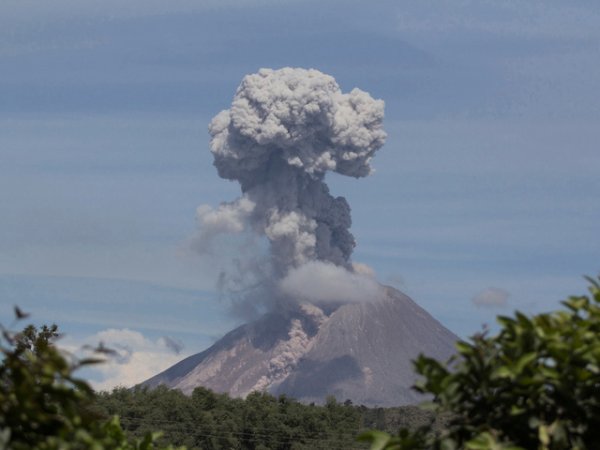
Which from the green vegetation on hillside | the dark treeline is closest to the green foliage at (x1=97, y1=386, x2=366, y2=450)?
the dark treeline

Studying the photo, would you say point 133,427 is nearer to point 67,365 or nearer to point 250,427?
point 250,427

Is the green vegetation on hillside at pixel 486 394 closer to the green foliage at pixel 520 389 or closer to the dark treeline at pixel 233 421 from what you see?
the green foliage at pixel 520 389

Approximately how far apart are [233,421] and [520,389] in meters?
131

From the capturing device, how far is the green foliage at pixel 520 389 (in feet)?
29.5

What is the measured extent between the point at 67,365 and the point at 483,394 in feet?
9.41

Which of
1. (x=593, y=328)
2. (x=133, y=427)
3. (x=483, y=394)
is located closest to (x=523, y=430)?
(x=483, y=394)

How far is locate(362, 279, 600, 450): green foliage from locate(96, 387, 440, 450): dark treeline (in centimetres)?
12307

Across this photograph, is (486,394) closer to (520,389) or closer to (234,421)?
(520,389)

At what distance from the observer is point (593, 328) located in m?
9.78

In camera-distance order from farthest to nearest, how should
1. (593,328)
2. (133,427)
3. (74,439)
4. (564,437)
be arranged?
(133,427), (593,328), (564,437), (74,439)

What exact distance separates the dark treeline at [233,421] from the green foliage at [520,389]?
123 meters

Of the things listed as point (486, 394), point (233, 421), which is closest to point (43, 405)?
point (486, 394)

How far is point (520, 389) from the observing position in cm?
912

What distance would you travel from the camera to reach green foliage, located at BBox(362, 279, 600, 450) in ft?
29.5
